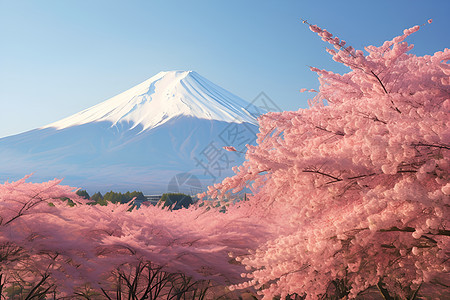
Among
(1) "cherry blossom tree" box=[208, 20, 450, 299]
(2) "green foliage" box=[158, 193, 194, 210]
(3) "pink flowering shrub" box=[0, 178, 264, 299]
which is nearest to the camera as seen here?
(1) "cherry blossom tree" box=[208, 20, 450, 299]

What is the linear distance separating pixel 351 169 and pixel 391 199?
1.76 feet

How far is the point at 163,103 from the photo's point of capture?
547 feet

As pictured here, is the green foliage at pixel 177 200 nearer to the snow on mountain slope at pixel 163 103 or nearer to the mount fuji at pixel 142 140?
the mount fuji at pixel 142 140

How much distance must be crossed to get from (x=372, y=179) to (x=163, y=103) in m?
166

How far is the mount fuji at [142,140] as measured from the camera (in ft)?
473

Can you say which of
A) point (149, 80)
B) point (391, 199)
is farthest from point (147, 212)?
point (149, 80)

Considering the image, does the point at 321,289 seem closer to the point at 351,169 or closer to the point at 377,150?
the point at 351,169

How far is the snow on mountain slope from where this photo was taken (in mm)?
160750

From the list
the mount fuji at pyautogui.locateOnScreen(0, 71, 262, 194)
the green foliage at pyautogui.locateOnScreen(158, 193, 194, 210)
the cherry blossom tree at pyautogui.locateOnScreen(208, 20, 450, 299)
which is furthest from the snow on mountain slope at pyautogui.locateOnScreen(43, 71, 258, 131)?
the cherry blossom tree at pyautogui.locateOnScreen(208, 20, 450, 299)

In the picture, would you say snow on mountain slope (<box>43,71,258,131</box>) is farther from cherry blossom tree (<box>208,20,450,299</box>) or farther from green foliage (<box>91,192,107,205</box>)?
cherry blossom tree (<box>208,20,450,299</box>)

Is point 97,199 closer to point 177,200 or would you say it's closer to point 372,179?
point 177,200

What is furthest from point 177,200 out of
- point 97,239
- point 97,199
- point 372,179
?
point 372,179

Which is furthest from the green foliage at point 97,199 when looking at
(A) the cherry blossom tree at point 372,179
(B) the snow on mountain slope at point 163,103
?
(B) the snow on mountain slope at point 163,103

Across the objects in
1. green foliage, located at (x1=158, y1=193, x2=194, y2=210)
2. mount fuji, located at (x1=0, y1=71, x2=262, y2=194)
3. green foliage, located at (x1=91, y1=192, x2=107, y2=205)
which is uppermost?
mount fuji, located at (x1=0, y1=71, x2=262, y2=194)
